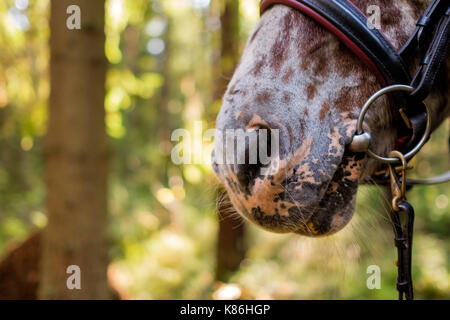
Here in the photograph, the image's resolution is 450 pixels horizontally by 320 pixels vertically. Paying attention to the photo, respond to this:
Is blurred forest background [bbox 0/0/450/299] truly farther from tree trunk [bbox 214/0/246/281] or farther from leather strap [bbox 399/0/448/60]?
leather strap [bbox 399/0/448/60]

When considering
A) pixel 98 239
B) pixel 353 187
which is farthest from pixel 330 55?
pixel 98 239

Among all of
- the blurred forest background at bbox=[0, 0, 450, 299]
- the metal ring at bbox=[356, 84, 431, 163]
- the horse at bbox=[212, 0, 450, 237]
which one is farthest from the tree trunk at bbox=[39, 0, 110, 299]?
the metal ring at bbox=[356, 84, 431, 163]

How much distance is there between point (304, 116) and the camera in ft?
4.33

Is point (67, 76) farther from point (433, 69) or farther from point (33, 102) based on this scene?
point (433, 69)

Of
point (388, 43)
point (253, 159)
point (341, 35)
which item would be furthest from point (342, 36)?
point (253, 159)

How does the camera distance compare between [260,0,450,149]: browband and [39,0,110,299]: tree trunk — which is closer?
[260,0,450,149]: browband

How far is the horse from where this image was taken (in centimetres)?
130

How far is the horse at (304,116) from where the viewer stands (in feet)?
4.27

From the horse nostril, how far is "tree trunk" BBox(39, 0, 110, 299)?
1845 millimetres

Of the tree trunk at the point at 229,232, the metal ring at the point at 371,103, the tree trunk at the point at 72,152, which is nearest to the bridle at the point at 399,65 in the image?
the metal ring at the point at 371,103

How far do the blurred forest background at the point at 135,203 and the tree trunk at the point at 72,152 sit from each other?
0.01 metres

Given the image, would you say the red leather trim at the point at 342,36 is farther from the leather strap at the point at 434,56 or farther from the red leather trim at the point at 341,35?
the leather strap at the point at 434,56

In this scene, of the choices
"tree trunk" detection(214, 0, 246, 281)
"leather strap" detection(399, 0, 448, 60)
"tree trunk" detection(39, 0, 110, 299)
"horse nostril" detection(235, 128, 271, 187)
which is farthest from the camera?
"tree trunk" detection(214, 0, 246, 281)

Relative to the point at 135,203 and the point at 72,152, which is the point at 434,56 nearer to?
the point at 72,152
